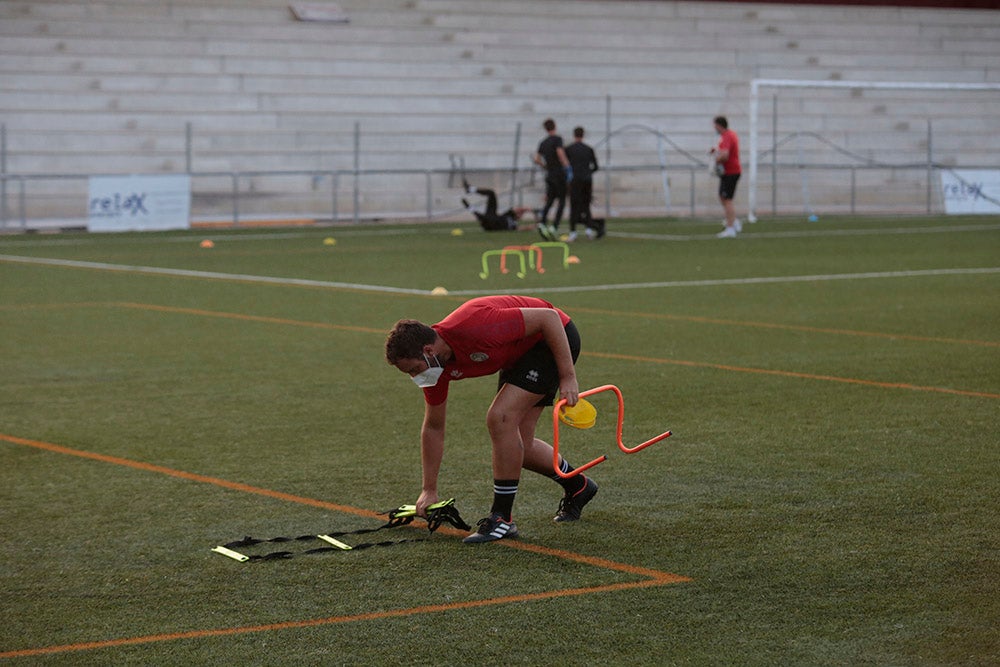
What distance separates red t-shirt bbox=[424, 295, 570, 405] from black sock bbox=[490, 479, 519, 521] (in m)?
0.46

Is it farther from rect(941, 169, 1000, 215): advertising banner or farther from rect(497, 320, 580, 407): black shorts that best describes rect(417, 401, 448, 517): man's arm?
rect(941, 169, 1000, 215): advertising banner

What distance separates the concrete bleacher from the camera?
33.6 metres

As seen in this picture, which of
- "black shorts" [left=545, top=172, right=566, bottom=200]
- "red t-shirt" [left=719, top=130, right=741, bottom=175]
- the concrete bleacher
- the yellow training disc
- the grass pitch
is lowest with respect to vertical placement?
the grass pitch

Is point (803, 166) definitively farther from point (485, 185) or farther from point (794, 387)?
point (794, 387)

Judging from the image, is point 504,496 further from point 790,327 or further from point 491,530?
point 790,327

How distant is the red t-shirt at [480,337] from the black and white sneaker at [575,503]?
2.61 ft

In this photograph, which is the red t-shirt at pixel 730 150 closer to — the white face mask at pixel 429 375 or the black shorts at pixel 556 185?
the black shorts at pixel 556 185

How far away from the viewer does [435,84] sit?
37.2m

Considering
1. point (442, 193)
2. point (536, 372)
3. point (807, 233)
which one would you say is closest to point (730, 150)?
point (807, 233)

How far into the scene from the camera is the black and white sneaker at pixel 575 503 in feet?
22.0

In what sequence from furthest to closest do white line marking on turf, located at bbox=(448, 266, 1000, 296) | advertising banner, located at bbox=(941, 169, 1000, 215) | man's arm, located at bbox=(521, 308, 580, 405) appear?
advertising banner, located at bbox=(941, 169, 1000, 215) → white line marking on turf, located at bbox=(448, 266, 1000, 296) → man's arm, located at bbox=(521, 308, 580, 405)

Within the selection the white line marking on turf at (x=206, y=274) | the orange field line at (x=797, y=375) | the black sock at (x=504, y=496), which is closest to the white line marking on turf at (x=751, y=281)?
the white line marking on turf at (x=206, y=274)

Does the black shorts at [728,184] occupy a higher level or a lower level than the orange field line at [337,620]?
higher

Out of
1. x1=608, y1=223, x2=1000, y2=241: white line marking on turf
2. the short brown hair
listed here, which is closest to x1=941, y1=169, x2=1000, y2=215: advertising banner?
x1=608, y1=223, x2=1000, y2=241: white line marking on turf
